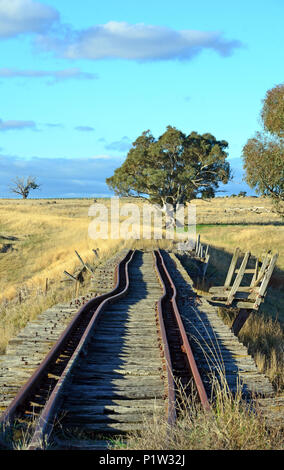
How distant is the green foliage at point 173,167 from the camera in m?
40.9

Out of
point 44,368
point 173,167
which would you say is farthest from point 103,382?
point 173,167

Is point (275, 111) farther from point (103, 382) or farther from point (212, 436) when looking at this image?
point (212, 436)

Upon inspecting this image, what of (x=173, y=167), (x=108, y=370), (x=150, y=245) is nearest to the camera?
(x=108, y=370)

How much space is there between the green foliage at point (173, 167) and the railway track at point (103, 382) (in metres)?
33.1

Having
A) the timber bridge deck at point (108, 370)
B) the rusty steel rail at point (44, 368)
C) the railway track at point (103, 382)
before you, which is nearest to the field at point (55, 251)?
the rusty steel rail at point (44, 368)

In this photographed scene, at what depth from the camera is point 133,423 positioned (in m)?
4.39

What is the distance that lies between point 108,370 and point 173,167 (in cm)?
3705

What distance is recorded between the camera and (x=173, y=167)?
41.8m

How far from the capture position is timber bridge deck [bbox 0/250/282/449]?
4.27m

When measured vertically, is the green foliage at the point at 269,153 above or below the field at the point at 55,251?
above

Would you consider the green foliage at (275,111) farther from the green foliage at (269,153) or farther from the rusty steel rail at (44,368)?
the rusty steel rail at (44,368)
